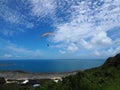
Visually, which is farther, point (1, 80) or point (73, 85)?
point (1, 80)

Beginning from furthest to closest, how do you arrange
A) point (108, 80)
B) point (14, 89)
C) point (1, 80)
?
1. point (1, 80)
2. point (14, 89)
3. point (108, 80)

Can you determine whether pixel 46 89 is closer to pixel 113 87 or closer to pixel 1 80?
pixel 113 87

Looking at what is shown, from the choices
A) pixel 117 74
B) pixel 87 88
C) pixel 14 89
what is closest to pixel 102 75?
pixel 117 74

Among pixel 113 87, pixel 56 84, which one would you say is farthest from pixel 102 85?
pixel 56 84

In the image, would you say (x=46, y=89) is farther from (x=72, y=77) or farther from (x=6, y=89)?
(x=6, y=89)

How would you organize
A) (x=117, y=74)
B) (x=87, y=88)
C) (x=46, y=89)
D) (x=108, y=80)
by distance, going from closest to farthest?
(x=87, y=88), (x=46, y=89), (x=108, y=80), (x=117, y=74)

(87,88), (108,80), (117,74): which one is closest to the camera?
(87,88)

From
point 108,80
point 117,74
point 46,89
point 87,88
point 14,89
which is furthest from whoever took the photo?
point 14,89

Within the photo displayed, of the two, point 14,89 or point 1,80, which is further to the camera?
point 1,80
